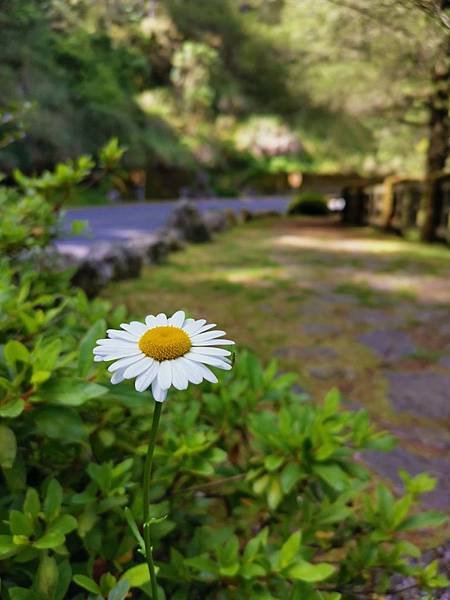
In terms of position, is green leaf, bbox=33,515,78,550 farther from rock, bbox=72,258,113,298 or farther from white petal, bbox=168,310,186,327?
rock, bbox=72,258,113,298

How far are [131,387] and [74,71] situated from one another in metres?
24.1

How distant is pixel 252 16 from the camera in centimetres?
3189

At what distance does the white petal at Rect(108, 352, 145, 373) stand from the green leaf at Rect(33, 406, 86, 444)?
1.77 ft

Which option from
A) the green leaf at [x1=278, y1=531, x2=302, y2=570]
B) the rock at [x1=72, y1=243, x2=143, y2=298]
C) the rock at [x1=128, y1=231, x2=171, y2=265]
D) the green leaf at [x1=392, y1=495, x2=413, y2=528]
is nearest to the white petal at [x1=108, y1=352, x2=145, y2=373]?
the green leaf at [x1=278, y1=531, x2=302, y2=570]

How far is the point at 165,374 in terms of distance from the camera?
757 millimetres

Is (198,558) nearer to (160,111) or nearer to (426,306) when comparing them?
(426,306)

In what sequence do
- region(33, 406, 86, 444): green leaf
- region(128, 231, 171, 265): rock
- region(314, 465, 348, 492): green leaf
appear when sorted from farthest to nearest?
region(128, 231, 171, 265): rock → region(314, 465, 348, 492): green leaf → region(33, 406, 86, 444): green leaf

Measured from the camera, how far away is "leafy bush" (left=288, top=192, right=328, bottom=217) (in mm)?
17469

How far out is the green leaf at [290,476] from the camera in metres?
1.58

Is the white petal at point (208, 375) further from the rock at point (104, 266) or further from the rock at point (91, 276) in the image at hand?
the rock at point (91, 276)

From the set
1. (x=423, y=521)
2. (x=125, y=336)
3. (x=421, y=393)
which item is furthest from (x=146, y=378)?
(x=421, y=393)

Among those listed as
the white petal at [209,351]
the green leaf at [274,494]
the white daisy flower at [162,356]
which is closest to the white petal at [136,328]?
the white daisy flower at [162,356]

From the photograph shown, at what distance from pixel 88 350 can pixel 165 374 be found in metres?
0.75

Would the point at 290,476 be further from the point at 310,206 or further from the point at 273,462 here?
the point at 310,206
